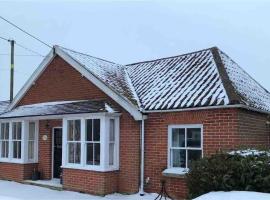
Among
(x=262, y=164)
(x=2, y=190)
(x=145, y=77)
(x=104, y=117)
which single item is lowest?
(x=2, y=190)

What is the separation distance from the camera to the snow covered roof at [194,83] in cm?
1257

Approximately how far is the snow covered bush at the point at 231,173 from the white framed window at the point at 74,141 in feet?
19.5

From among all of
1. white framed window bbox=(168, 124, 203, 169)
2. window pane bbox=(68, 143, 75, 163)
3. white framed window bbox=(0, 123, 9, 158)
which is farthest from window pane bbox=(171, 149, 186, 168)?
white framed window bbox=(0, 123, 9, 158)

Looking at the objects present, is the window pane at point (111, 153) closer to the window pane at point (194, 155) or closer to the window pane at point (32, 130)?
the window pane at point (194, 155)

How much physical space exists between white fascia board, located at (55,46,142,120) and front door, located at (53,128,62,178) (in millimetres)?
2775

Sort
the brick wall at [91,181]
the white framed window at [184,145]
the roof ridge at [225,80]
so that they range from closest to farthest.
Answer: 1. the roof ridge at [225,80]
2. the white framed window at [184,145]
3. the brick wall at [91,181]

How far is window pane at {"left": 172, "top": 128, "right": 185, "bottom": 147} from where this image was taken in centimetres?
1303

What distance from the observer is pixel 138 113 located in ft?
44.9

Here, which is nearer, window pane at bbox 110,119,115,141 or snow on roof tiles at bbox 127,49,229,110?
snow on roof tiles at bbox 127,49,229,110

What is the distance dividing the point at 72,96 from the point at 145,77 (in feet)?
9.69

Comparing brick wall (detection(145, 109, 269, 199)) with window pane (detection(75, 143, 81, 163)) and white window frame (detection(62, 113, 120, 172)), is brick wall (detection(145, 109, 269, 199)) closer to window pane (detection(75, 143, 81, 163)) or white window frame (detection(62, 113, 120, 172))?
white window frame (detection(62, 113, 120, 172))

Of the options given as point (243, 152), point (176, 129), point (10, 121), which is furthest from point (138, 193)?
point (10, 121)

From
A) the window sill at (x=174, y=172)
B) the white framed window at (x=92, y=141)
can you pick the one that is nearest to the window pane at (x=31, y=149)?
the white framed window at (x=92, y=141)

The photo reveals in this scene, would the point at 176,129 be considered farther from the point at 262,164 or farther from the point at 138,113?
the point at 262,164
